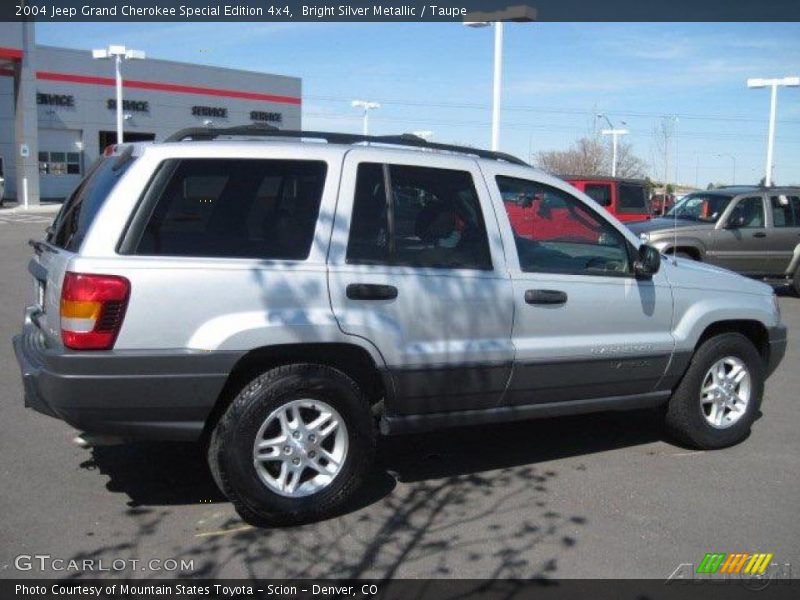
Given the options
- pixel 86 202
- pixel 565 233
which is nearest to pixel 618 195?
pixel 565 233

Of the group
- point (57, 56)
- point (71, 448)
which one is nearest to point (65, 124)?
point (57, 56)

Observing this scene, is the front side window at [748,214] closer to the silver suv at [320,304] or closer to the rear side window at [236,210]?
the silver suv at [320,304]

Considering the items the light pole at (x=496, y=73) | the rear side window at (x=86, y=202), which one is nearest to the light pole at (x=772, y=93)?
the light pole at (x=496, y=73)

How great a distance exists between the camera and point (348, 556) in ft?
13.3

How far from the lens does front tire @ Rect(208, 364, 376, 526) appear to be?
4.19 m

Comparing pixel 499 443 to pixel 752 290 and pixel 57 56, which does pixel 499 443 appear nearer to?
pixel 752 290

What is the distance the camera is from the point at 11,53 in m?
37.0

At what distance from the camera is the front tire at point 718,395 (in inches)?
223

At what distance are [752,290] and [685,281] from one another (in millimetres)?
679

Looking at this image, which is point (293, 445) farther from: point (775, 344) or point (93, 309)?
point (775, 344)

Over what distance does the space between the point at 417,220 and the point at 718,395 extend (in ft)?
8.59

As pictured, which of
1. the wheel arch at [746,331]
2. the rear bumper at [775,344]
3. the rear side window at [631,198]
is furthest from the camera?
the rear side window at [631,198]

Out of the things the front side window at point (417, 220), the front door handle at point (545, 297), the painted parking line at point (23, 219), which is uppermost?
the front side window at point (417, 220)

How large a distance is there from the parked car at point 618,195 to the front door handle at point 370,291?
40.6 ft
